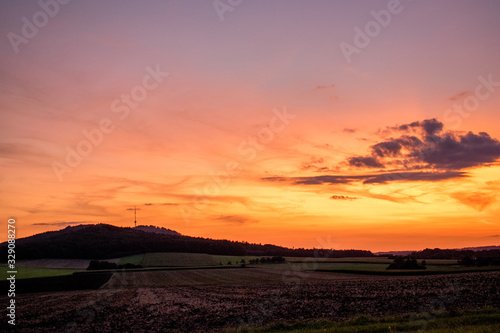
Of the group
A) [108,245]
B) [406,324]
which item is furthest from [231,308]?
[108,245]

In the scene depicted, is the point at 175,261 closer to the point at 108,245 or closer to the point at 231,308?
the point at 108,245

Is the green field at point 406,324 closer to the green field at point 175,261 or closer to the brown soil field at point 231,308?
the brown soil field at point 231,308

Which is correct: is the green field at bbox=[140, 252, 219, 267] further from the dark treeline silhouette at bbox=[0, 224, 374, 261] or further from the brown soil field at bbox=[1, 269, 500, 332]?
the brown soil field at bbox=[1, 269, 500, 332]

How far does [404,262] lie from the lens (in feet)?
291

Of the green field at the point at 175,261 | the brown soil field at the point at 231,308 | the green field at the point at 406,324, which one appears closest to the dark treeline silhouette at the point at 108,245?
the green field at the point at 175,261

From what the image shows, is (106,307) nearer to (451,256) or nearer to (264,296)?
(264,296)

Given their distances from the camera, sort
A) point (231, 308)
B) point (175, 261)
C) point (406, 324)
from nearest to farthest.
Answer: point (406, 324) < point (231, 308) < point (175, 261)

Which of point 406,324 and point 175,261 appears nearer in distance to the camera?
point 406,324

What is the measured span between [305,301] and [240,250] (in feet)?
521

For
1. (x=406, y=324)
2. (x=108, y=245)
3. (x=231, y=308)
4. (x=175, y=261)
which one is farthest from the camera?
(x=108, y=245)

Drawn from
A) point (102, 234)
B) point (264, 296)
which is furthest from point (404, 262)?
point (102, 234)

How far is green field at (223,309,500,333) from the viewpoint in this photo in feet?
65.5

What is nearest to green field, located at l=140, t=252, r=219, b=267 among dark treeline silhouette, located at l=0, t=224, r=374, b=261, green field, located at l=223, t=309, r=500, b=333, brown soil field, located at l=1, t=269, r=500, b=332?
dark treeline silhouette, located at l=0, t=224, r=374, b=261

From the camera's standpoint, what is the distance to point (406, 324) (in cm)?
2131
